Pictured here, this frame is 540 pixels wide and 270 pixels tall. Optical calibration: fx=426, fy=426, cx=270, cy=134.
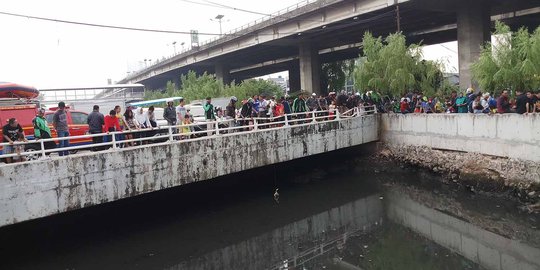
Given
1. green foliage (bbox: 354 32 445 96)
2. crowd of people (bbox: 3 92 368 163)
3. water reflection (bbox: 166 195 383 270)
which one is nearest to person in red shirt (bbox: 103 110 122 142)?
crowd of people (bbox: 3 92 368 163)

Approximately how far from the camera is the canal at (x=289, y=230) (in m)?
9.95

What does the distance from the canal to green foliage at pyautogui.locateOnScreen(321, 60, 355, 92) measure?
35.9 meters

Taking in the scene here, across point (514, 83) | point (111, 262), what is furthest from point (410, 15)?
point (111, 262)

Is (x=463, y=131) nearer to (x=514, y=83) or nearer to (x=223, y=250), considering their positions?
(x=514, y=83)

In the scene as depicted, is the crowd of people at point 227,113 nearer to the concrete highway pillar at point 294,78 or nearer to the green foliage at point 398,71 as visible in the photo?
the green foliage at point 398,71

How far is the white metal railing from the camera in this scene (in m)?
9.89

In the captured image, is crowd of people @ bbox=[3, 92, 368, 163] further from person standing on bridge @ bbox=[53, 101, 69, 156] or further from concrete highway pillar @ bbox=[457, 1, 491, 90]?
concrete highway pillar @ bbox=[457, 1, 491, 90]

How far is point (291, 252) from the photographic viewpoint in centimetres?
1061

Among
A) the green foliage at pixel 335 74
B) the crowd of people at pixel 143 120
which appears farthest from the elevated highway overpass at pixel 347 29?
the crowd of people at pixel 143 120

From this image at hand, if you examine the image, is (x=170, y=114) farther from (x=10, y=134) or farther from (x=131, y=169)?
(x=10, y=134)

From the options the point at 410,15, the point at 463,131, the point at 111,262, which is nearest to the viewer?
the point at 111,262

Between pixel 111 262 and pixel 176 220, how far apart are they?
311 cm

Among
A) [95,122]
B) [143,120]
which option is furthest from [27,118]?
[143,120]

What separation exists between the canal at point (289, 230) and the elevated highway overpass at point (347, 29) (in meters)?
11.3
